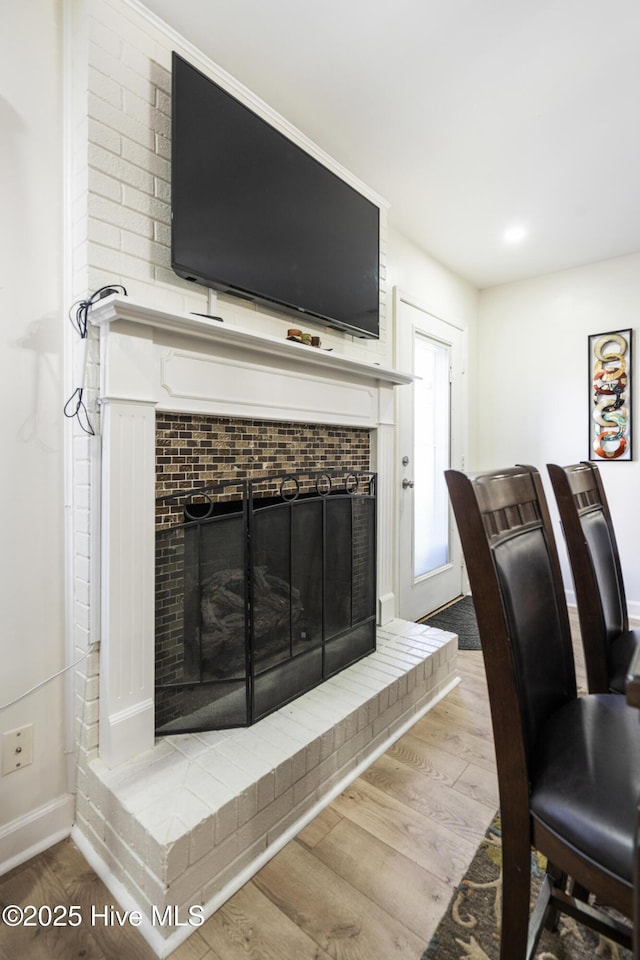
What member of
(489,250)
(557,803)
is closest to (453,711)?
(557,803)

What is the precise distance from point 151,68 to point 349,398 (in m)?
1.41

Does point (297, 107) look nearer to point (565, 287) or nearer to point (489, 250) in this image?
point (489, 250)

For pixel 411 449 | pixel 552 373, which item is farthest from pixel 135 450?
pixel 552 373

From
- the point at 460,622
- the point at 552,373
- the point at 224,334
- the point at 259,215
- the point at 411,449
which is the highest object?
the point at 259,215

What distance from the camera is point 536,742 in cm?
97

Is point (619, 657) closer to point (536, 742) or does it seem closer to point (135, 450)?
point (536, 742)

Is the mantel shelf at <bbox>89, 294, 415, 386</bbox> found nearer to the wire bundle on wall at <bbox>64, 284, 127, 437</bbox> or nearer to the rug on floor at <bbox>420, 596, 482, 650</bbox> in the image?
the wire bundle on wall at <bbox>64, 284, 127, 437</bbox>

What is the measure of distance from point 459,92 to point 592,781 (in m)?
2.40

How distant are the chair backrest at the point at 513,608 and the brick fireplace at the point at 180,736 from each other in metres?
0.81

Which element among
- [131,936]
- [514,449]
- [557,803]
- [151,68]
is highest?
[151,68]

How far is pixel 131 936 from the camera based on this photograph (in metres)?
1.18

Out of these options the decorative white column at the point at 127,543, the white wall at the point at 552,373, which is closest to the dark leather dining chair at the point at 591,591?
the decorative white column at the point at 127,543

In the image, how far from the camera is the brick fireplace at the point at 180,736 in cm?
124

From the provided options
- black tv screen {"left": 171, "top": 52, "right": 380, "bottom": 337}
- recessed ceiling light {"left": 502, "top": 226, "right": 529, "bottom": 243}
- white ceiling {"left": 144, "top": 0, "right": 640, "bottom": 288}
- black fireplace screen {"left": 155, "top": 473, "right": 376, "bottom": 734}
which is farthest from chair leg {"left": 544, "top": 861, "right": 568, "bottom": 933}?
recessed ceiling light {"left": 502, "top": 226, "right": 529, "bottom": 243}
